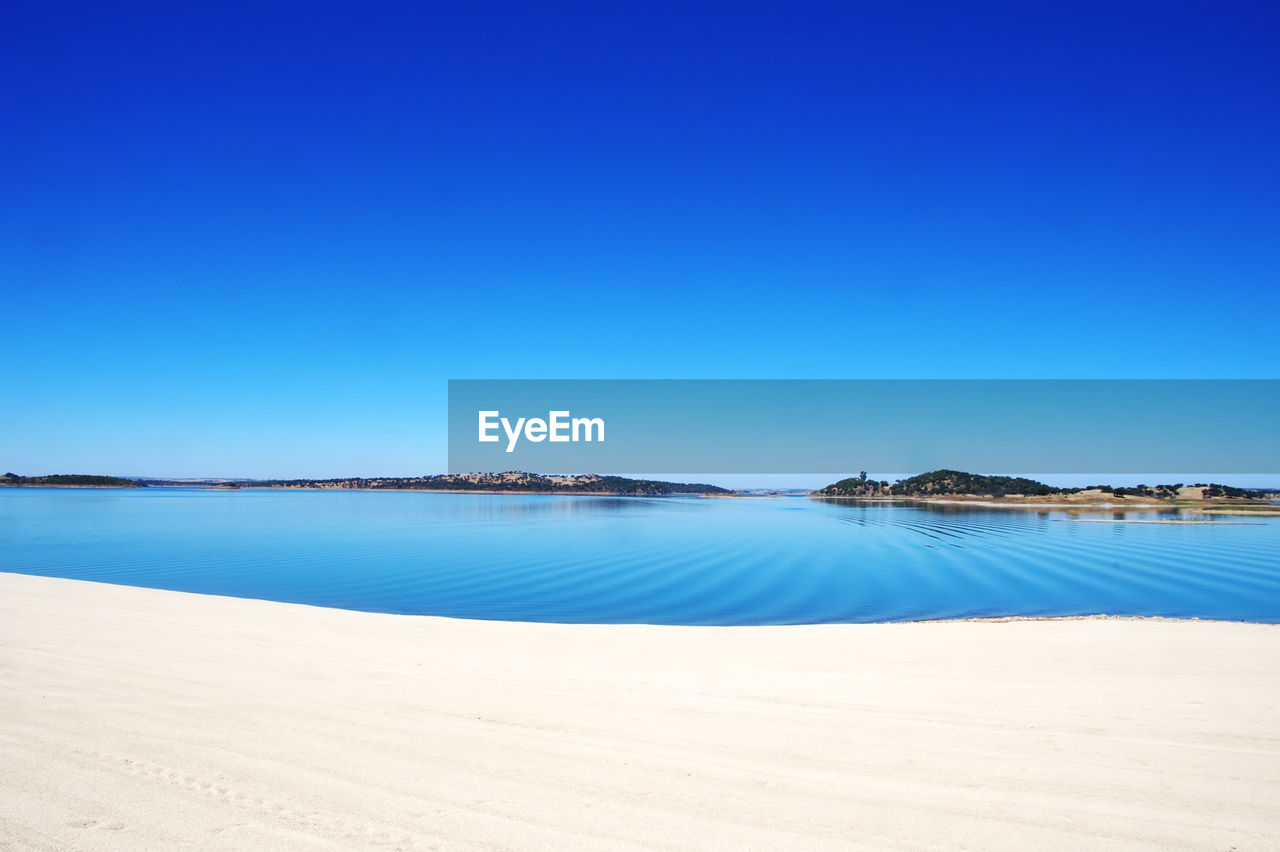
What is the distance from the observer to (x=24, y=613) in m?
11.4

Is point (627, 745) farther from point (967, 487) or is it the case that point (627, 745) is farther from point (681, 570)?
point (967, 487)

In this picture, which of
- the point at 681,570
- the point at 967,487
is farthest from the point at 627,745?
the point at 967,487

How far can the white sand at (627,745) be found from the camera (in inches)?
160

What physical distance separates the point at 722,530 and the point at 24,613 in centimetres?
3737

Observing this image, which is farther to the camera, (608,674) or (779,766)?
(608,674)

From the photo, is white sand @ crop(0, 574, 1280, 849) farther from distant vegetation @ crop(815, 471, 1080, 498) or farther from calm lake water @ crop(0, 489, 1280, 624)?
distant vegetation @ crop(815, 471, 1080, 498)

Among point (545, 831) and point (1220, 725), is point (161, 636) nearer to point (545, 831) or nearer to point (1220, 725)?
point (545, 831)

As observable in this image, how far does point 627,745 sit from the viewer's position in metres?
5.49

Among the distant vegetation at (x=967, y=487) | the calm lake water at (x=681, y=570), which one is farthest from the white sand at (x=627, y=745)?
the distant vegetation at (x=967, y=487)

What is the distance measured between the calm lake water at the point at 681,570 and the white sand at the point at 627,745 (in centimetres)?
692

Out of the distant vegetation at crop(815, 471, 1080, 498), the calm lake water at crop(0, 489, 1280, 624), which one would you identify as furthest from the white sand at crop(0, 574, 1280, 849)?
the distant vegetation at crop(815, 471, 1080, 498)

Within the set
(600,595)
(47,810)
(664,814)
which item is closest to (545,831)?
(664,814)

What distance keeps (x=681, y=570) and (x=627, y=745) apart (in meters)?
19.1

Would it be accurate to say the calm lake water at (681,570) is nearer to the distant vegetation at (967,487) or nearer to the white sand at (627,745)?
the white sand at (627,745)
